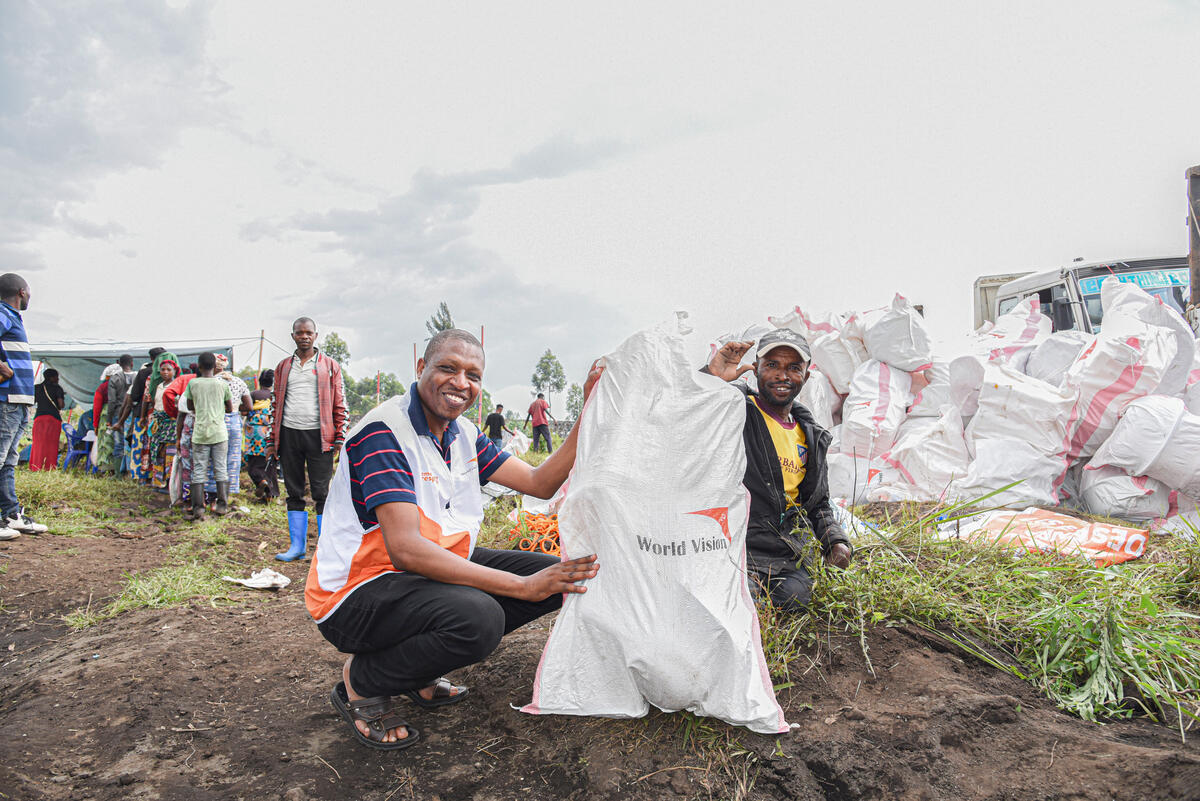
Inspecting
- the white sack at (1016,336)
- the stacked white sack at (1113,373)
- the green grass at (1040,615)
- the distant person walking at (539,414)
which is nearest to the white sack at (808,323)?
the white sack at (1016,336)

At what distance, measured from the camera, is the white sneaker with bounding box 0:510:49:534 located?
14.6ft

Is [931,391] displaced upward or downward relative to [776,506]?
upward

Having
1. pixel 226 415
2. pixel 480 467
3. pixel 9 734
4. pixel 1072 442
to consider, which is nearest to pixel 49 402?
pixel 226 415

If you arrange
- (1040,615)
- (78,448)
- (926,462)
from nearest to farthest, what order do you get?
(1040,615)
(926,462)
(78,448)

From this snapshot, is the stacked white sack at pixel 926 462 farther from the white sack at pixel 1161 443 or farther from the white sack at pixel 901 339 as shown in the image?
the white sack at pixel 1161 443

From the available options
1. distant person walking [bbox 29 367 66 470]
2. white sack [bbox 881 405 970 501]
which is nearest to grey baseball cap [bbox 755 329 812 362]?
white sack [bbox 881 405 970 501]

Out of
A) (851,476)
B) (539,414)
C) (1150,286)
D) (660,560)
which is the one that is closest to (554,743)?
(660,560)

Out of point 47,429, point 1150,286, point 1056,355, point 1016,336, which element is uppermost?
point 1150,286

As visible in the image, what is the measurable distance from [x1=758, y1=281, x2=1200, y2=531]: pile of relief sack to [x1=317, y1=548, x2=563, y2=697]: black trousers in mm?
2556

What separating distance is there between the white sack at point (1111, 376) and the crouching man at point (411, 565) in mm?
3885

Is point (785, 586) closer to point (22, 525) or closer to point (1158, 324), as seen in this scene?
point (1158, 324)

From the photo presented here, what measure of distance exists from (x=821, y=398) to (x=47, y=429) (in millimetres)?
7434

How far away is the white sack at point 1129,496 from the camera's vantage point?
3965mm

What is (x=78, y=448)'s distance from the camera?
731cm
